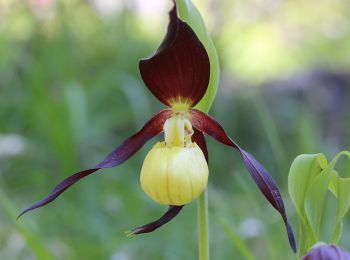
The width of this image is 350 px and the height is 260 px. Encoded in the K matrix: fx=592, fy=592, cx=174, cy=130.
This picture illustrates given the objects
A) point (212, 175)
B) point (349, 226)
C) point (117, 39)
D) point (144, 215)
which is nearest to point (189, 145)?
point (144, 215)

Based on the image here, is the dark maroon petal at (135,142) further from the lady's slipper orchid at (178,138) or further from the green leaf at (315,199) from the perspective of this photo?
the green leaf at (315,199)

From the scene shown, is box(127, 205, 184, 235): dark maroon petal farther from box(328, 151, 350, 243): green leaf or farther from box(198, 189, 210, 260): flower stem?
box(328, 151, 350, 243): green leaf

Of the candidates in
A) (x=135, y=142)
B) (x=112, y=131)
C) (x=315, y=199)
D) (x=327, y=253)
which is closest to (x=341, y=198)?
(x=315, y=199)

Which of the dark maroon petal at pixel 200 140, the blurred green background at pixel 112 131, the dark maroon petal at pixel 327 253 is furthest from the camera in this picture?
the blurred green background at pixel 112 131

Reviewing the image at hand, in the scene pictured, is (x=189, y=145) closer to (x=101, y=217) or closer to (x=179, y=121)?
(x=179, y=121)

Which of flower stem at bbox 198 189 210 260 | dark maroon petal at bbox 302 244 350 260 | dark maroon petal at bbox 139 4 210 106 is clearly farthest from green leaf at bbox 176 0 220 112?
dark maroon petal at bbox 302 244 350 260

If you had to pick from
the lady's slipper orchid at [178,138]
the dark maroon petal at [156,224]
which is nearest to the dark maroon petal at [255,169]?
the lady's slipper orchid at [178,138]
